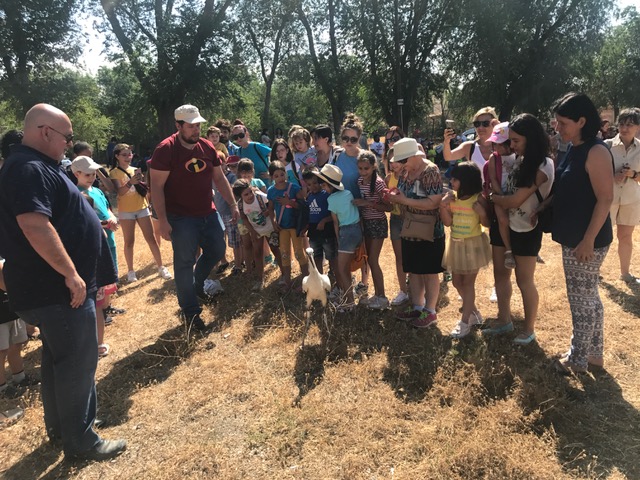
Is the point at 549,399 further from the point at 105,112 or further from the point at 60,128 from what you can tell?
the point at 105,112

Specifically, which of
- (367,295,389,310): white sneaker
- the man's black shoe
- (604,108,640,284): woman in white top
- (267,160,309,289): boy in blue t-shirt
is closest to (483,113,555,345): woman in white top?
(367,295,389,310): white sneaker

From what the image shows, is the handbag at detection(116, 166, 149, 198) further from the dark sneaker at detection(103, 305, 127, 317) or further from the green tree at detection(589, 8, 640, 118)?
the green tree at detection(589, 8, 640, 118)

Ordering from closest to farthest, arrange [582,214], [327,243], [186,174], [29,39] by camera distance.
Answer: [582,214] → [186,174] → [327,243] → [29,39]

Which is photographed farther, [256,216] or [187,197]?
[256,216]

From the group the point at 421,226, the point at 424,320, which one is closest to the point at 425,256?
the point at 421,226

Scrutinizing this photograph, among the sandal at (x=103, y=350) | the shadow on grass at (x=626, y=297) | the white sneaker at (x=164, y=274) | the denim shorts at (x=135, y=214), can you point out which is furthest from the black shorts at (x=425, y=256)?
the denim shorts at (x=135, y=214)

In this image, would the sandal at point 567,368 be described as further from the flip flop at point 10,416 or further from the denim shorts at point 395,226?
the flip flop at point 10,416

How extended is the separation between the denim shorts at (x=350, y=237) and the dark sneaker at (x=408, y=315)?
2.69 ft

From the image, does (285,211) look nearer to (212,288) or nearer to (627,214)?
(212,288)

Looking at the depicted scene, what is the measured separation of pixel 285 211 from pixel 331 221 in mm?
741

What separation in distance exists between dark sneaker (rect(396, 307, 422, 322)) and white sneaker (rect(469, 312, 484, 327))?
0.48m

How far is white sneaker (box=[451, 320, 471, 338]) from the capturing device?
3.91 metres

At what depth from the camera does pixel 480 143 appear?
4473 millimetres

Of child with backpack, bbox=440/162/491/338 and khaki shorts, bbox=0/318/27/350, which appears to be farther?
child with backpack, bbox=440/162/491/338
